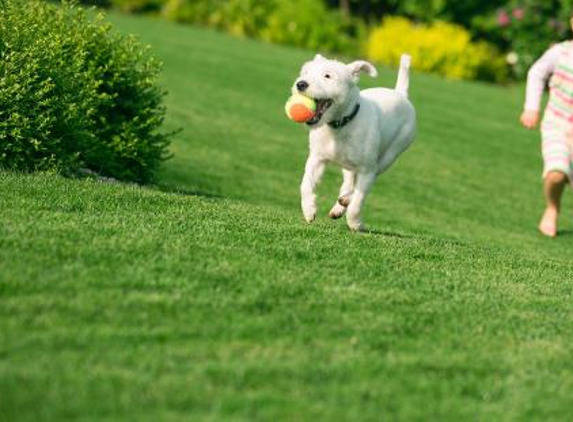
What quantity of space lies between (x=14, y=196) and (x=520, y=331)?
3505 millimetres

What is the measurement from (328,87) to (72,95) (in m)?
2.77

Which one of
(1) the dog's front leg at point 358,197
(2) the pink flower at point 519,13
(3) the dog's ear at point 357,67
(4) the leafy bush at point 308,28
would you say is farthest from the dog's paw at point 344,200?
(2) the pink flower at point 519,13

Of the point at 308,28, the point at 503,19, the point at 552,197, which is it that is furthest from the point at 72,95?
the point at 503,19

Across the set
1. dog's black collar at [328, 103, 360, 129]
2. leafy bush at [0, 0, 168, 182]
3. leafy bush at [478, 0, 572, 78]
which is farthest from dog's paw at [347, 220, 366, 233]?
leafy bush at [478, 0, 572, 78]

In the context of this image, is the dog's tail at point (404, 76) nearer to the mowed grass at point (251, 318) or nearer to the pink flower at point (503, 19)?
the mowed grass at point (251, 318)

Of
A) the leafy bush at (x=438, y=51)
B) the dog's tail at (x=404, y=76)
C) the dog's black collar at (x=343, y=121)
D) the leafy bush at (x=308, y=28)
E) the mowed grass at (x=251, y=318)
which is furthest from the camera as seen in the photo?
the leafy bush at (x=308, y=28)

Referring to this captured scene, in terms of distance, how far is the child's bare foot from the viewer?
11.9 metres

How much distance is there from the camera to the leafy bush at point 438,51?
3144cm

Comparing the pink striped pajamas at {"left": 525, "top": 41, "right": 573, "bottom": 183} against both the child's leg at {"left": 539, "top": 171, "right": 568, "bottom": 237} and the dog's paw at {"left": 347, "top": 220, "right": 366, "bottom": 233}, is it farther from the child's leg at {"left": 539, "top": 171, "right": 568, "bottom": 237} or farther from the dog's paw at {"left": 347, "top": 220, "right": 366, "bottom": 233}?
the dog's paw at {"left": 347, "top": 220, "right": 366, "bottom": 233}

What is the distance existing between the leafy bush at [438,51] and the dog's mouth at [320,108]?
80.9ft

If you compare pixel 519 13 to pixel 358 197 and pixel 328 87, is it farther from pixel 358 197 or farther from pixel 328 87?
pixel 328 87

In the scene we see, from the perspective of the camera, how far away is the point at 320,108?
730cm

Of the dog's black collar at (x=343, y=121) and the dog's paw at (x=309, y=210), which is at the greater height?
the dog's black collar at (x=343, y=121)

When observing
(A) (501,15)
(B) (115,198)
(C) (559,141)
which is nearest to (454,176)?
(C) (559,141)
